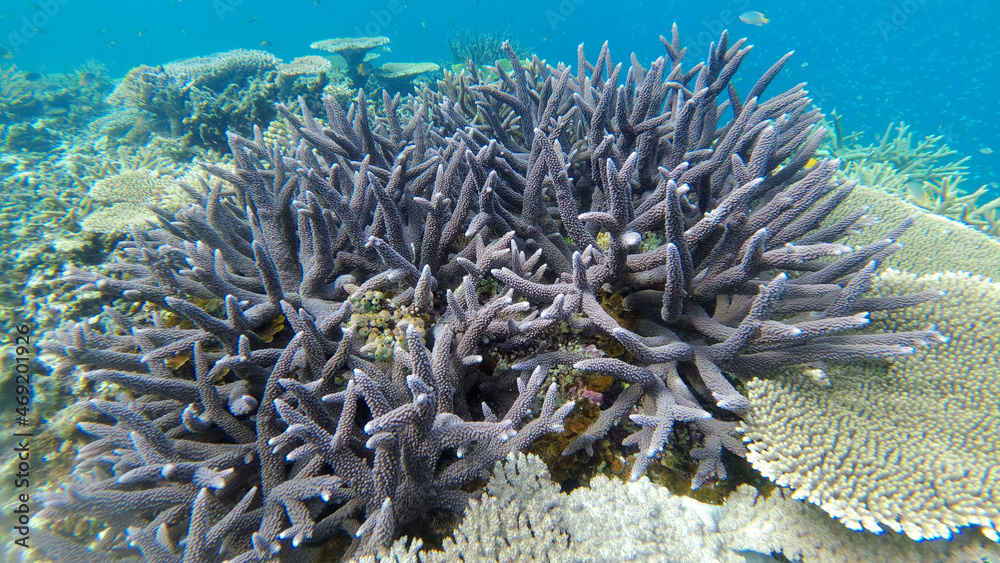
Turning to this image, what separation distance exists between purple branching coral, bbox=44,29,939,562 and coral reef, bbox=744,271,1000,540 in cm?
23

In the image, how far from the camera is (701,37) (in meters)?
18.0

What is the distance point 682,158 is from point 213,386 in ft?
12.1

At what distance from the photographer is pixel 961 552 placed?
179 cm

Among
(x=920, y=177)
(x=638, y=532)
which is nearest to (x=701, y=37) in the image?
(x=920, y=177)

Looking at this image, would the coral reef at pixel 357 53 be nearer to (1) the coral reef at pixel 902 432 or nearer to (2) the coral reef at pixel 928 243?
(2) the coral reef at pixel 928 243

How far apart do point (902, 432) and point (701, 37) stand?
21337mm

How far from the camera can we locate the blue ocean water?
147 feet

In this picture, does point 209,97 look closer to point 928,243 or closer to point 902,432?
point 902,432

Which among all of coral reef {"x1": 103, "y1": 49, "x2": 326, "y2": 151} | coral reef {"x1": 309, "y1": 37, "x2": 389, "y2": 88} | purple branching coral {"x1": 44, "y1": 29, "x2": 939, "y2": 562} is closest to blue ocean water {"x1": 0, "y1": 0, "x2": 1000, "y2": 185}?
coral reef {"x1": 309, "y1": 37, "x2": 389, "y2": 88}

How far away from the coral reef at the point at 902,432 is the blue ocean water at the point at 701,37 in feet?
54.2

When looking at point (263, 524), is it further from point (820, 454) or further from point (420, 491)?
point (820, 454)

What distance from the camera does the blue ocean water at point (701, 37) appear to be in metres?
44.9

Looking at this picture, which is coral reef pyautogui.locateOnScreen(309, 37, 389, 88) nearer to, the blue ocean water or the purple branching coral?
the blue ocean water

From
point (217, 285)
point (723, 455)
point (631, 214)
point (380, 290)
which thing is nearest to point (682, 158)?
point (631, 214)
